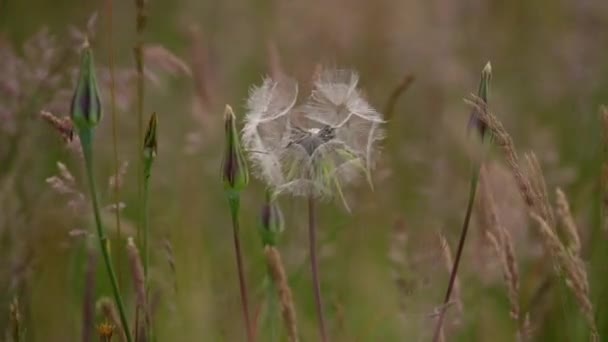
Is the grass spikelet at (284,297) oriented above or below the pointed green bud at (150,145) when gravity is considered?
below

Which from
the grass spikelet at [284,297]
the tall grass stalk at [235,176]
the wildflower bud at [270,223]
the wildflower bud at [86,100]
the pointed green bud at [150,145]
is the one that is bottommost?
the grass spikelet at [284,297]

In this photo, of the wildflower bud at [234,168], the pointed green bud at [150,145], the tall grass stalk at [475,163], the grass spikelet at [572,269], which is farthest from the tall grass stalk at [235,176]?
the grass spikelet at [572,269]

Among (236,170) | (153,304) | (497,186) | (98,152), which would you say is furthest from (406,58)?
(236,170)

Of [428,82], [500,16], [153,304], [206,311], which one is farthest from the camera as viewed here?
[500,16]

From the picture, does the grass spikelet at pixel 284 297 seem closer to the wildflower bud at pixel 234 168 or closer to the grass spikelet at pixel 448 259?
the wildflower bud at pixel 234 168

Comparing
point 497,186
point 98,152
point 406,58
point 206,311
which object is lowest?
point 206,311

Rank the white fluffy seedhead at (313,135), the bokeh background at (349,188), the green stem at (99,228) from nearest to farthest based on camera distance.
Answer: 1. the green stem at (99,228)
2. the white fluffy seedhead at (313,135)
3. the bokeh background at (349,188)

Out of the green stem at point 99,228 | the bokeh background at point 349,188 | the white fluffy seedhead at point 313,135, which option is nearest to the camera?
the green stem at point 99,228

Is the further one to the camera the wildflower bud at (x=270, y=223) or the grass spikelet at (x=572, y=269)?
the wildflower bud at (x=270, y=223)

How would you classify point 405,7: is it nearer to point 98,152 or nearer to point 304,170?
point 98,152
